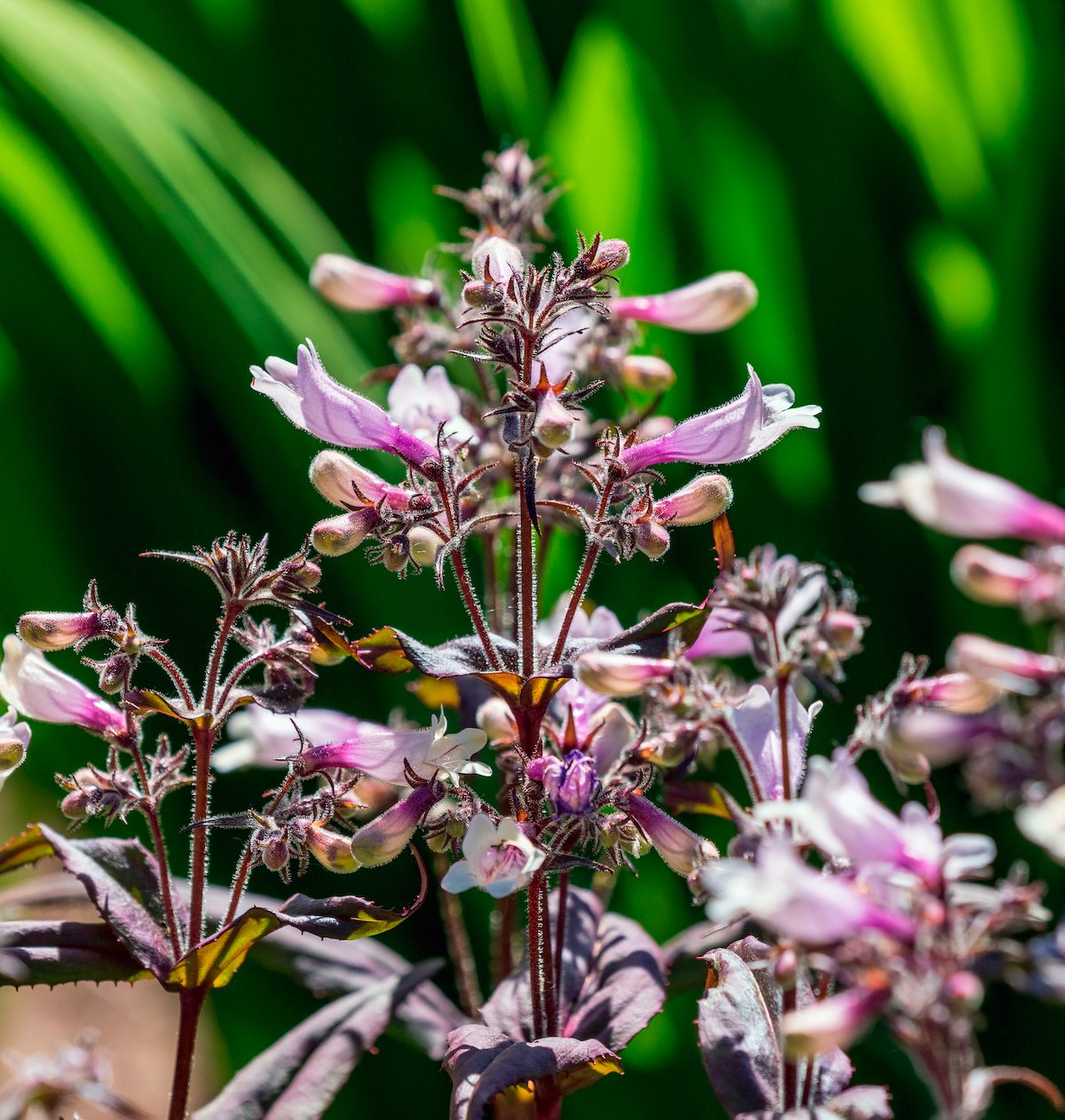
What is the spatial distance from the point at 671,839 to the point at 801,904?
244mm

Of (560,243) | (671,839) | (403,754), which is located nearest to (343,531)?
(403,754)

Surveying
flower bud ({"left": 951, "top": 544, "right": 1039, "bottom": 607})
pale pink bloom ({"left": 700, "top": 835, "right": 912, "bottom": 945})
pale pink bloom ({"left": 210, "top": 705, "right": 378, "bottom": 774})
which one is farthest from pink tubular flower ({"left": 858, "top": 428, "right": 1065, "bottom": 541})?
pale pink bloom ({"left": 210, "top": 705, "right": 378, "bottom": 774})

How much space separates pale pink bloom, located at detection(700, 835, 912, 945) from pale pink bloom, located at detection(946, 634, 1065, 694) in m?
0.10

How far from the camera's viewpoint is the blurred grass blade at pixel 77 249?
64.0 inches

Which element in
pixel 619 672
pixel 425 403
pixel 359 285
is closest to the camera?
pixel 619 672

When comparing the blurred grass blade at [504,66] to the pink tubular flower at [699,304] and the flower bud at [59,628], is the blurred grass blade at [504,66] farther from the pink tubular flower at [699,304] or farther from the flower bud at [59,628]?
the flower bud at [59,628]

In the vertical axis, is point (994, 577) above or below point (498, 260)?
below

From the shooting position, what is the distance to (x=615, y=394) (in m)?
1.44

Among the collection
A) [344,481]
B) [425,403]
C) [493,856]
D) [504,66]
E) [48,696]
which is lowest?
[493,856]

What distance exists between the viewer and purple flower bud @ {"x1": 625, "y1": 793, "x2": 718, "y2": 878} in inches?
27.9

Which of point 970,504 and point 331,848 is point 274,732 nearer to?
point 331,848

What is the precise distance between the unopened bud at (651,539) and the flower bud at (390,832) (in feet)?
0.62

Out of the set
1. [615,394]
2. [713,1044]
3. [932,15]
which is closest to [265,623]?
[713,1044]

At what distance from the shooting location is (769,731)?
76 cm
